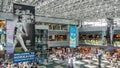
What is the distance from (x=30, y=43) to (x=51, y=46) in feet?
81.3

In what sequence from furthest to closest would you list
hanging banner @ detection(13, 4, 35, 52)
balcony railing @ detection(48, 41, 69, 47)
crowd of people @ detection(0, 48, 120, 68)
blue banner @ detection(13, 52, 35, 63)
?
balcony railing @ detection(48, 41, 69, 47) < crowd of people @ detection(0, 48, 120, 68) < blue banner @ detection(13, 52, 35, 63) < hanging banner @ detection(13, 4, 35, 52)

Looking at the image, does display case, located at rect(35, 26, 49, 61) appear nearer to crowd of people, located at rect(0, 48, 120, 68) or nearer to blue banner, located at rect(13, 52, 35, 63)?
crowd of people, located at rect(0, 48, 120, 68)

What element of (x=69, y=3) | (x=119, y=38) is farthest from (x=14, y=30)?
(x=119, y=38)

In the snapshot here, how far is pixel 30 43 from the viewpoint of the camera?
912 centimetres

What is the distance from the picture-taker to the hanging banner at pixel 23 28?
8.55 m

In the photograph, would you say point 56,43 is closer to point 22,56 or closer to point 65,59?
point 65,59

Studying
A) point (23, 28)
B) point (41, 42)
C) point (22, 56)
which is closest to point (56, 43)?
point (41, 42)

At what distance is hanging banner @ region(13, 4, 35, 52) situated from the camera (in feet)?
28.1

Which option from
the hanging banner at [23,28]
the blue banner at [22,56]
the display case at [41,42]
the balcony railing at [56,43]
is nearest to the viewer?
the hanging banner at [23,28]

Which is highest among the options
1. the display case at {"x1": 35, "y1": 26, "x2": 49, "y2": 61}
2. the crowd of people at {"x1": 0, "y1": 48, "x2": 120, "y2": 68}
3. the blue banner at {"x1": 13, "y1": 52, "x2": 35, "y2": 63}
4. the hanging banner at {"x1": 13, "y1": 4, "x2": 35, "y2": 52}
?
the hanging banner at {"x1": 13, "y1": 4, "x2": 35, "y2": 52}

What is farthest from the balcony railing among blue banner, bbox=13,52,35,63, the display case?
blue banner, bbox=13,52,35,63

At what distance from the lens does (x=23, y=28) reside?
883cm

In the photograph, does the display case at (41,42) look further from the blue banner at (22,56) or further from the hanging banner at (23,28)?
the hanging banner at (23,28)

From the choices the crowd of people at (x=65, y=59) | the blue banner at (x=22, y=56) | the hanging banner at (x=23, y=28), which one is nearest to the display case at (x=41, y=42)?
the crowd of people at (x=65, y=59)
